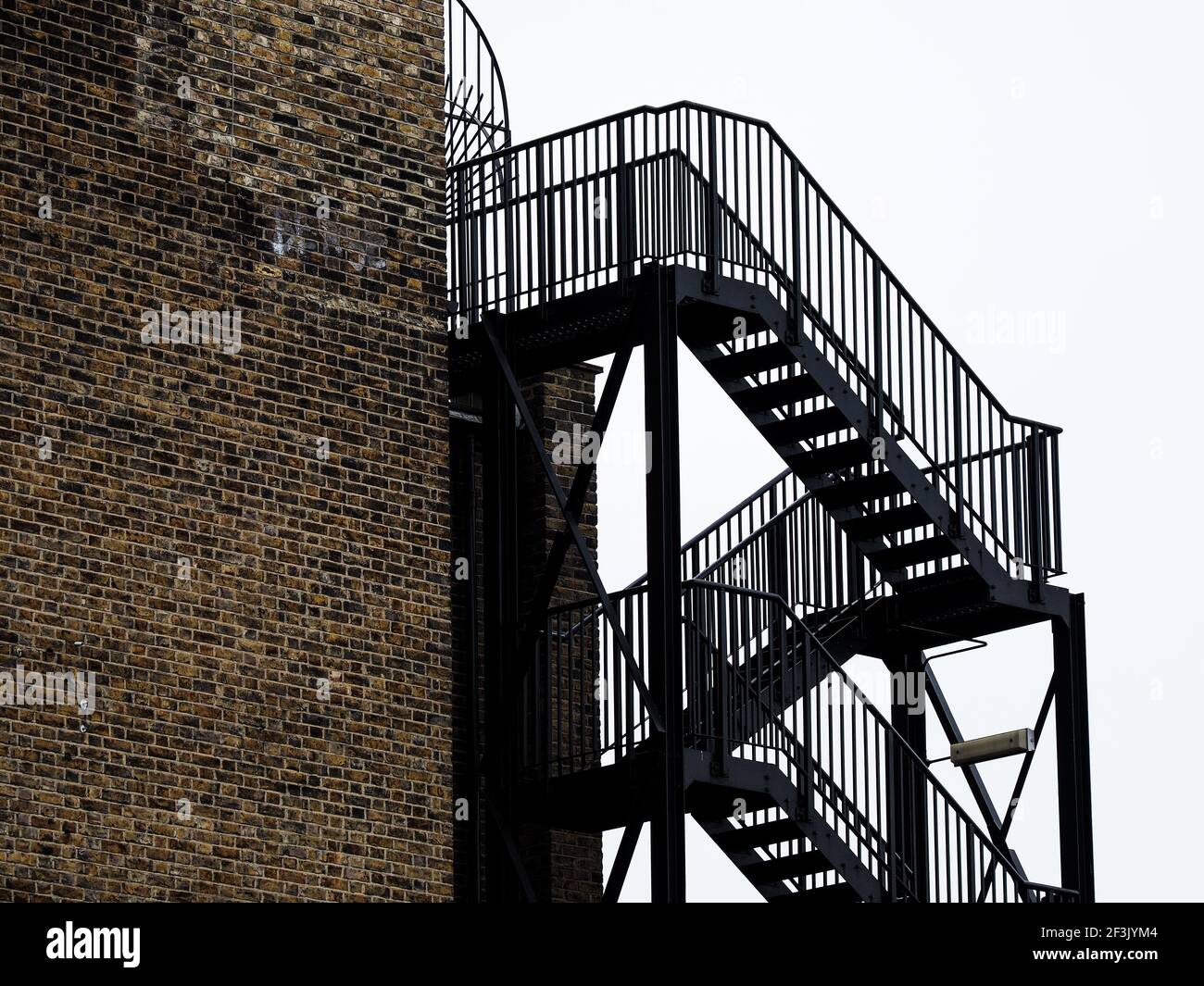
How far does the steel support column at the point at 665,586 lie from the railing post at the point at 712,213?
0.34m

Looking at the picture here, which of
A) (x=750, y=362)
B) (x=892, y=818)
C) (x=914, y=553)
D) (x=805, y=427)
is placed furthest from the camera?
(x=914, y=553)

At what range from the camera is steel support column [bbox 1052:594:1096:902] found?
21.3 m

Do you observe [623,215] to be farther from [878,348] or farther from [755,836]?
[755,836]

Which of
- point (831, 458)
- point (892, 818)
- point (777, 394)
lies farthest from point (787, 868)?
point (777, 394)

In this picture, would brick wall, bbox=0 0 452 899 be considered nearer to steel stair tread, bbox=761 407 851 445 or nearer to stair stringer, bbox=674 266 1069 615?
stair stringer, bbox=674 266 1069 615

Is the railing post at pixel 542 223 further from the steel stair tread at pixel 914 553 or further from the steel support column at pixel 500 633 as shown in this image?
the steel stair tread at pixel 914 553

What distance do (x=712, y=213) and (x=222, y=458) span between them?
3.78 metres

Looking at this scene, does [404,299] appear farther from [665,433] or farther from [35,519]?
[35,519]

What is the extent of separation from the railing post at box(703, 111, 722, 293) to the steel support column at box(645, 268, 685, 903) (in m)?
0.34

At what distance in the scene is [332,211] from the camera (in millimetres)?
19938

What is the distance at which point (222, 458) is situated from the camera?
1898 centimetres

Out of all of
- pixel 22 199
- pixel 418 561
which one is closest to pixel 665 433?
pixel 418 561

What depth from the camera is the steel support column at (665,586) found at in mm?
19062
